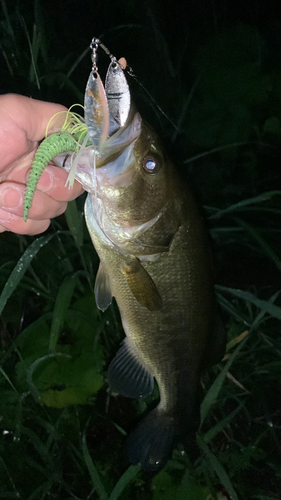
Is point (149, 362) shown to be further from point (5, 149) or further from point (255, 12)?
point (255, 12)

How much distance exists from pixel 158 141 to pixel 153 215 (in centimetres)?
26

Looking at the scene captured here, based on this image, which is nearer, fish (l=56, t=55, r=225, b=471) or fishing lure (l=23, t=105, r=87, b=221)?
fishing lure (l=23, t=105, r=87, b=221)

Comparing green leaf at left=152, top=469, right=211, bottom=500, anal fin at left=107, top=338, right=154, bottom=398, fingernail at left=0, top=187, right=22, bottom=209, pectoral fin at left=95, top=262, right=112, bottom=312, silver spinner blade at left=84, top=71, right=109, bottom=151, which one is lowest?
green leaf at left=152, top=469, right=211, bottom=500

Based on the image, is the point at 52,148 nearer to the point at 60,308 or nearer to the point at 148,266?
the point at 148,266

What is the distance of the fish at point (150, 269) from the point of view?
41.8 inches

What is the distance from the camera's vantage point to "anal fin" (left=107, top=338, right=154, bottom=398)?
1685 millimetres

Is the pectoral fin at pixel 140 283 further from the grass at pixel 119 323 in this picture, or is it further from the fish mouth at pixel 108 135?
the grass at pixel 119 323

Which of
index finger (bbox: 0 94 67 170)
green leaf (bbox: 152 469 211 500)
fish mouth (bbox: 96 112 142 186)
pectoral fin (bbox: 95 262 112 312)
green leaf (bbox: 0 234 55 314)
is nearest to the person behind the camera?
fish mouth (bbox: 96 112 142 186)

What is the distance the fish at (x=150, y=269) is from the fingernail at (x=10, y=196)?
0.95ft

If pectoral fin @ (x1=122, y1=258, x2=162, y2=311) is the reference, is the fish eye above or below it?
above

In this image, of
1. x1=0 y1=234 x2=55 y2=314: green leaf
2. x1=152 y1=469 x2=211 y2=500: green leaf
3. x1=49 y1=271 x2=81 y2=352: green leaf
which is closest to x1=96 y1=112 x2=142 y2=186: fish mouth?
x1=0 y1=234 x2=55 y2=314: green leaf

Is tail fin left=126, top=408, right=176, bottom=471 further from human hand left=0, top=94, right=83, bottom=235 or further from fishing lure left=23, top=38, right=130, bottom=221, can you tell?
fishing lure left=23, top=38, right=130, bottom=221

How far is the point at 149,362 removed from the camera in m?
1.64

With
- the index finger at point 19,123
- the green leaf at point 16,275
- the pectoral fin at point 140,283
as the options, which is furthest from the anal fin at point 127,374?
the index finger at point 19,123
